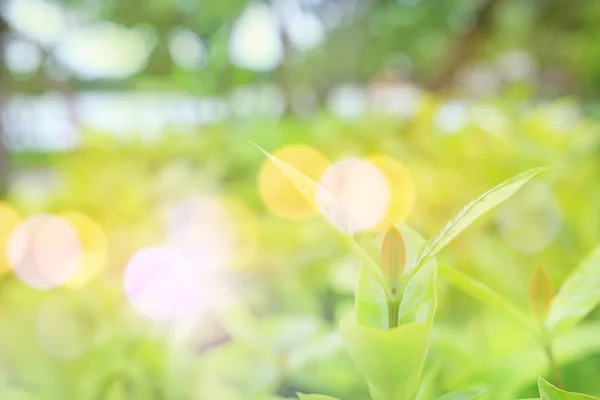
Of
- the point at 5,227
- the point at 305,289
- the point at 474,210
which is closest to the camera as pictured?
the point at 474,210

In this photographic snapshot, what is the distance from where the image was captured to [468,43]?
2244 mm

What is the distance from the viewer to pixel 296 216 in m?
0.96

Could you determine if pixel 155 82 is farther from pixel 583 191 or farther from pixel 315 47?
pixel 583 191

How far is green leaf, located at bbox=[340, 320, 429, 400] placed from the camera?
22cm

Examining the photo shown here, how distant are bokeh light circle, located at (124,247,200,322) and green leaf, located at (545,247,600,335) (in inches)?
11.3

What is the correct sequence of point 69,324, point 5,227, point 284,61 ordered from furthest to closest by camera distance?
point 284,61
point 5,227
point 69,324

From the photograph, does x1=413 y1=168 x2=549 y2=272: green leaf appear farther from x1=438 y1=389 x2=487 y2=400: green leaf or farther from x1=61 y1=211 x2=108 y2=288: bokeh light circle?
x1=61 y1=211 x2=108 y2=288: bokeh light circle

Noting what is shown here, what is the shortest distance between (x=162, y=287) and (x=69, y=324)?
90mm

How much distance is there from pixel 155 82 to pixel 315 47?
34.1 inches

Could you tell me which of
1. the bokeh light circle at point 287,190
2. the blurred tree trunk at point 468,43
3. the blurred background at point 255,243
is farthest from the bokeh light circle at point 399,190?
the blurred tree trunk at point 468,43

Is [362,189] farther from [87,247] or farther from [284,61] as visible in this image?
[284,61]

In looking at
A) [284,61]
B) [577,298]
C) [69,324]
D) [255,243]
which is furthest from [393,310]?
[284,61]

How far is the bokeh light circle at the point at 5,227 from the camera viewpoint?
791 mm

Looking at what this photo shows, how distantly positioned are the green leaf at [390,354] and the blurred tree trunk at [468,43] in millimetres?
2046
